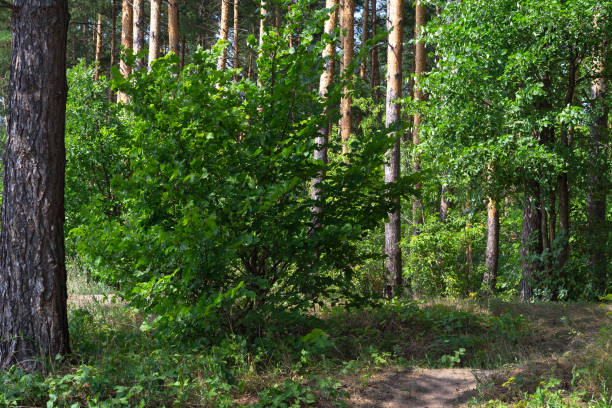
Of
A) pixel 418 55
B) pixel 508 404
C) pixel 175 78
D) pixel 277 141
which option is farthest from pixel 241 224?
pixel 418 55

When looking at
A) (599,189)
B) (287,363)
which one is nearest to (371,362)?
(287,363)

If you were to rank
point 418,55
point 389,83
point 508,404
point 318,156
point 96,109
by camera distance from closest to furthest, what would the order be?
point 508,404
point 96,109
point 318,156
point 389,83
point 418,55

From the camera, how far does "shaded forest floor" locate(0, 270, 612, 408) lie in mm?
4438

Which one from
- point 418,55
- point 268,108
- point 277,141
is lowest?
point 277,141

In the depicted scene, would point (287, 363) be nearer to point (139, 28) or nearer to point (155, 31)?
point (155, 31)

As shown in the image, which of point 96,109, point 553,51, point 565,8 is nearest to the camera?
point 565,8

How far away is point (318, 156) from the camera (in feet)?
35.0

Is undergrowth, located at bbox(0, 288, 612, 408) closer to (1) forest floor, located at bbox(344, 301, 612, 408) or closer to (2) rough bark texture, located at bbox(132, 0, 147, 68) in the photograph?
A: (1) forest floor, located at bbox(344, 301, 612, 408)

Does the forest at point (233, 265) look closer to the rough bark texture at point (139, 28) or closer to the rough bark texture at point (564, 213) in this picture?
the rough bark texture at point (564, 213)

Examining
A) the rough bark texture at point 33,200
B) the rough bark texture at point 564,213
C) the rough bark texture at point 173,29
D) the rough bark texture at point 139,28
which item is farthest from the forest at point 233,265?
the rough bark texture at point 173,29

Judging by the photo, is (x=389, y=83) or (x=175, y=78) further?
(x=389, y=83)

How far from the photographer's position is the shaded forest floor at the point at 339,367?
444 cm

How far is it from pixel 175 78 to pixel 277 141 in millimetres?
1222

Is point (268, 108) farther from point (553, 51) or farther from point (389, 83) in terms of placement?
point (389, 83)
